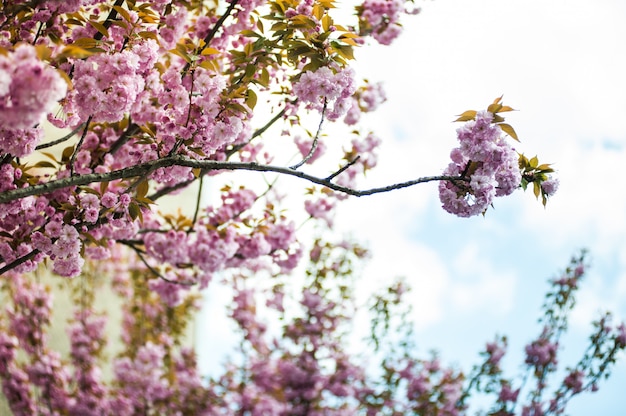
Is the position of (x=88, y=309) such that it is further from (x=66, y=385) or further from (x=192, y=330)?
(x=192, y=330)

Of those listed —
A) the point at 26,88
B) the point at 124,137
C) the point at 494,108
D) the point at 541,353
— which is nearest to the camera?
the point at 26,88

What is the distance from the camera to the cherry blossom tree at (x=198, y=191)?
214 centimetres

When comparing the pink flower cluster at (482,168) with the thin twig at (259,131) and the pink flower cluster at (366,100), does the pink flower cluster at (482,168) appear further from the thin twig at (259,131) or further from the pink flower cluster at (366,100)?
the pink flower cluster at (366,100)

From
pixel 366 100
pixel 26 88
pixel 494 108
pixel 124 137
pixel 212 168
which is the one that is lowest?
pixel 26 88

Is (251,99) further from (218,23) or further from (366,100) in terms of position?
(366,100)

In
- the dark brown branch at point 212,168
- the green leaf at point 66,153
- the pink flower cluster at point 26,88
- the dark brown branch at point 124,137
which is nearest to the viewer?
the pink flower cluster at point 26,88

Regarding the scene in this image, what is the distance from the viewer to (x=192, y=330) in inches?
316

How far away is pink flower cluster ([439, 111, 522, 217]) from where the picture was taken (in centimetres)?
210

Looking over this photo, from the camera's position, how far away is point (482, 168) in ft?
7.04

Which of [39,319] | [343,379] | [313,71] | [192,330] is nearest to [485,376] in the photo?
[343,379]

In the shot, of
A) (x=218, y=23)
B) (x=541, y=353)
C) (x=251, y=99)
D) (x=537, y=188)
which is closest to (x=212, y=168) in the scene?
(x=251, y=99)

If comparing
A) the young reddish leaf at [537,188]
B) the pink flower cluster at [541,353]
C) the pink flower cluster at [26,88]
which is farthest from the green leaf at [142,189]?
the pink flower cluster at [541,353]

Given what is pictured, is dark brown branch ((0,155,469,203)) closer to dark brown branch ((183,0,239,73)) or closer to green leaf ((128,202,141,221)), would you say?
green leaf ((128,202,141,221))

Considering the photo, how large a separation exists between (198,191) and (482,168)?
7.19 feet
